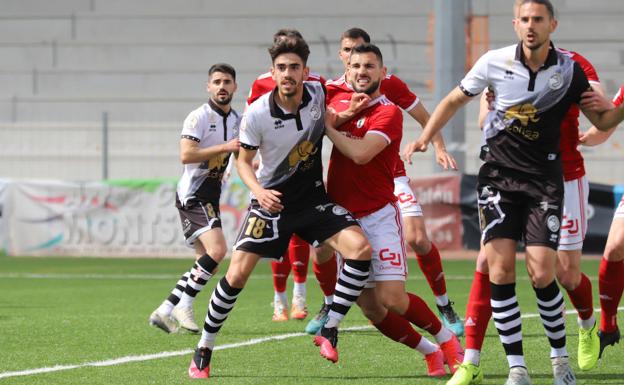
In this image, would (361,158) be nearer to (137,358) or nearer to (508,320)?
(508,320)

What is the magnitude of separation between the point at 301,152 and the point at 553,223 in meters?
1.62

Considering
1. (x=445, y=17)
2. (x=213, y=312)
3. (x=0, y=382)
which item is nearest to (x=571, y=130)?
(x=213, y=312)

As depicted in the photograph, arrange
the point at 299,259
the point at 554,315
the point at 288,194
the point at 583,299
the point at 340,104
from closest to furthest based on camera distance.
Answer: the point at 554,315, the point at 288,194, the point at 340,104, the point at 583,299, the point at 299,259

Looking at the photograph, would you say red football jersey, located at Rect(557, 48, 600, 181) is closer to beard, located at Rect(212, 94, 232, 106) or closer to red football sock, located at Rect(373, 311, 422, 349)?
red football sock, located at Rect(373, 311, 422, 349)

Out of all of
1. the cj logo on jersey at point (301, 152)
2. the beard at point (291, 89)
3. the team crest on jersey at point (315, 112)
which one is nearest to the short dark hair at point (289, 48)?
the beard at point (291, 89)

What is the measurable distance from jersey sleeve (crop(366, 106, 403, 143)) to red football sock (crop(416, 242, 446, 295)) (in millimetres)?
2517

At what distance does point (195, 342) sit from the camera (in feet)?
29.8

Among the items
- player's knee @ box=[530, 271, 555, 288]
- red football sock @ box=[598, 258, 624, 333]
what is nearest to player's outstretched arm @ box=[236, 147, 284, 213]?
player's knee @ box=[530, 271, 555, 288]

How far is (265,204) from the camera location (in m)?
6.97

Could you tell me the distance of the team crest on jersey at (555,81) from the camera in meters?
6.43

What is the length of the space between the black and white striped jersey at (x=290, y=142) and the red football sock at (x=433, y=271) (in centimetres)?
250

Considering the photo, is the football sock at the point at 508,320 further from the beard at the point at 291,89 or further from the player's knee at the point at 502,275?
the beard at the point at 291,89

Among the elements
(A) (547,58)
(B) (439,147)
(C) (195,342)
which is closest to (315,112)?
(B) (439,147)

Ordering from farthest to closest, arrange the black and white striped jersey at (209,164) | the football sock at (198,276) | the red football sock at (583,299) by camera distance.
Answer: the black and white striped jersey at (209,164)
the football sock at (198,276)
the red football sock at (583,299)
